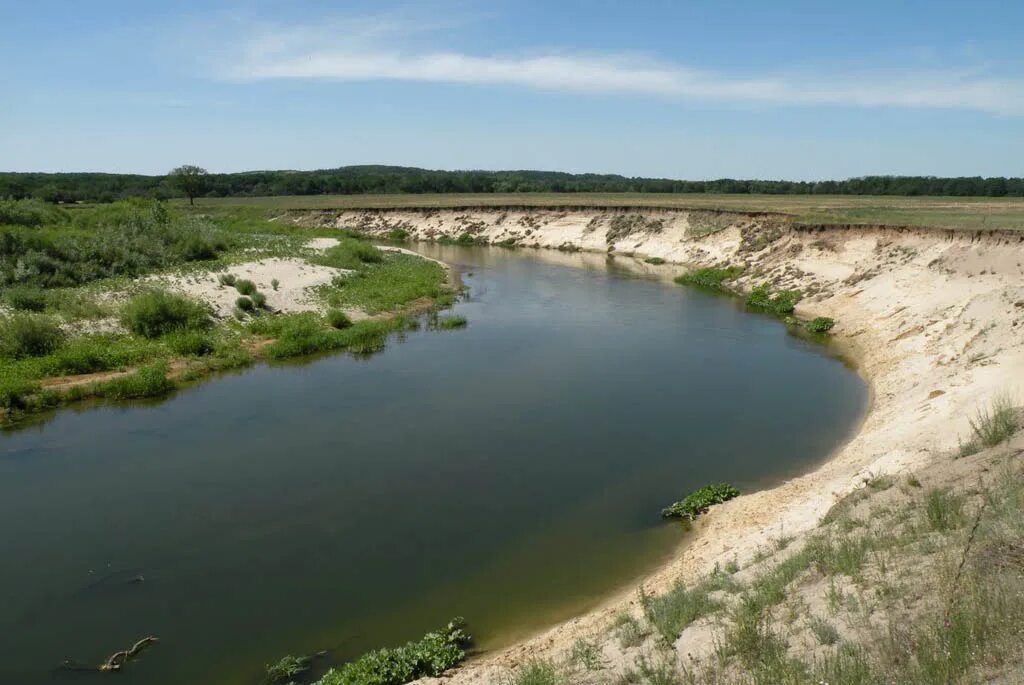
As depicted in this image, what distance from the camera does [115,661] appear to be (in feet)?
30.2

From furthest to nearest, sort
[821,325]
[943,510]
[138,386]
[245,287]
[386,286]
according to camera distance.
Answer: [386,286]
[245,287]
[821,325]
[138,386]
[943,510]

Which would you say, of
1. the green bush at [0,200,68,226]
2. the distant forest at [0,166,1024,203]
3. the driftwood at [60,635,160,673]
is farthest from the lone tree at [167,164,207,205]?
the driftwood at [60,635,160,673]

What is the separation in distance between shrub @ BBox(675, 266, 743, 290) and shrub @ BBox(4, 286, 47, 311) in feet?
112

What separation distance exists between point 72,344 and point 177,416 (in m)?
6.72

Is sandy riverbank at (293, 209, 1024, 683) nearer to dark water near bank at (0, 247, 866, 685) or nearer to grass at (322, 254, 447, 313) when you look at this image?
dark water near bank at (0, 247, 866, 685)

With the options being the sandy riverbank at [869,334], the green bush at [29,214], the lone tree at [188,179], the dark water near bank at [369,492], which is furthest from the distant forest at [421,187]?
the dark water near bank at [369,492]

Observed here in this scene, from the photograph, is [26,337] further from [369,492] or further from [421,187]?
[421,187]

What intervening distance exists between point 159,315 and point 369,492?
15.5m

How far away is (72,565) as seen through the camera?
11.5m

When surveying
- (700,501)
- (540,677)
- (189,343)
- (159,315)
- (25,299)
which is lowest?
(700,501)

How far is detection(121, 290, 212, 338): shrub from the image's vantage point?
24969mm

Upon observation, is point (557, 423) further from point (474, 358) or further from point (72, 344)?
point (72, 344)

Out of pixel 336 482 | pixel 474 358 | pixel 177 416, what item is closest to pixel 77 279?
pixel 177 416

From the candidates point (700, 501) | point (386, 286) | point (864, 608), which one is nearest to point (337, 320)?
point (386, 286)
